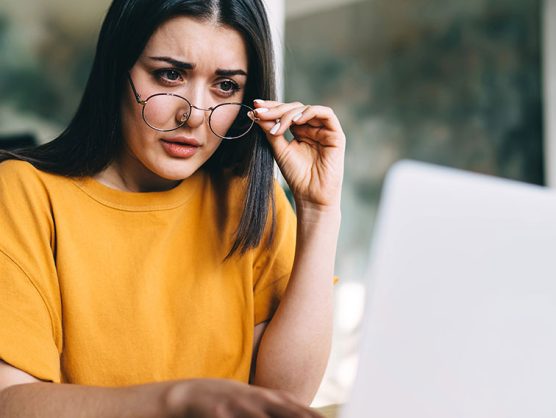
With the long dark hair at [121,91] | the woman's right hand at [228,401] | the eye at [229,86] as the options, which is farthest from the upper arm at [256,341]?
the woman's right hand at [228,401]

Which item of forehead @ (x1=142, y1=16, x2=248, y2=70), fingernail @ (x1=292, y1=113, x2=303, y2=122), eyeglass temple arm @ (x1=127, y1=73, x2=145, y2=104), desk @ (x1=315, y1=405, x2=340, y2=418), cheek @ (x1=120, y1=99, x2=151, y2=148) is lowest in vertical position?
desk @ (x1=315, y1=405, x2=340, y2=418)

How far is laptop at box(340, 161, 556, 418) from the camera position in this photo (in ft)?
1.69

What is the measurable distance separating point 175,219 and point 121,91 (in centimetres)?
24

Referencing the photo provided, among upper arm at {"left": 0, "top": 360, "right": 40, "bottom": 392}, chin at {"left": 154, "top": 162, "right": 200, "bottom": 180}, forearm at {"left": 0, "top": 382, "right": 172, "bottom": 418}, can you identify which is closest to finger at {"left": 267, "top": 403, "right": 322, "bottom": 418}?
forearm at {"left": 0, "top": 382, "right": 172, "bottom": 418}

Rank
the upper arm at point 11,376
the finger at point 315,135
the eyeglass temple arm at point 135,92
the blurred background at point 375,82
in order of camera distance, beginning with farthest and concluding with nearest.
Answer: the blurred background at point 375,82
the finger at point 315,135
the eyeglass temple arm at point 135,92
the upper arm at point 11,376

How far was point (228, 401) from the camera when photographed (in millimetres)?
521

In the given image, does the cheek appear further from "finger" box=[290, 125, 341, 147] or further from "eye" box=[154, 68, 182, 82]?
"finger" box=[290, 125, 341, 147]

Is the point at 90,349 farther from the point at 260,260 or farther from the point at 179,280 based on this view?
the point at 260,260

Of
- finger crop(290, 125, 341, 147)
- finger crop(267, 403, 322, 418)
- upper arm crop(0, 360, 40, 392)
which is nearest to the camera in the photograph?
finger crop(267, 403, 322, 418)

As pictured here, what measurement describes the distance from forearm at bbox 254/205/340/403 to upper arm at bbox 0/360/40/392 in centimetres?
44

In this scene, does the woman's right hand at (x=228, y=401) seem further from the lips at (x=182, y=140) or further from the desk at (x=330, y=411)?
the lips at (x=182, y=140)

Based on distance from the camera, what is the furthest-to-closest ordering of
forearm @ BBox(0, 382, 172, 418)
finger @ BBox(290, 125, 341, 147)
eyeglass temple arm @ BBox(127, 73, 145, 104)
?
finger @ BBox(290, 125, 341, 147)
eyeglass temple arm @ BBox(127, 73, 145, 104)
forearm @ BBox(0, 382, 172, 418)

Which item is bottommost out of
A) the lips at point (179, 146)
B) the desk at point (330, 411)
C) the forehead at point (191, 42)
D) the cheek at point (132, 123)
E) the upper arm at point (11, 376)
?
the desk at point (330, 411)

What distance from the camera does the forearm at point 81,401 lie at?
63 centimetres
